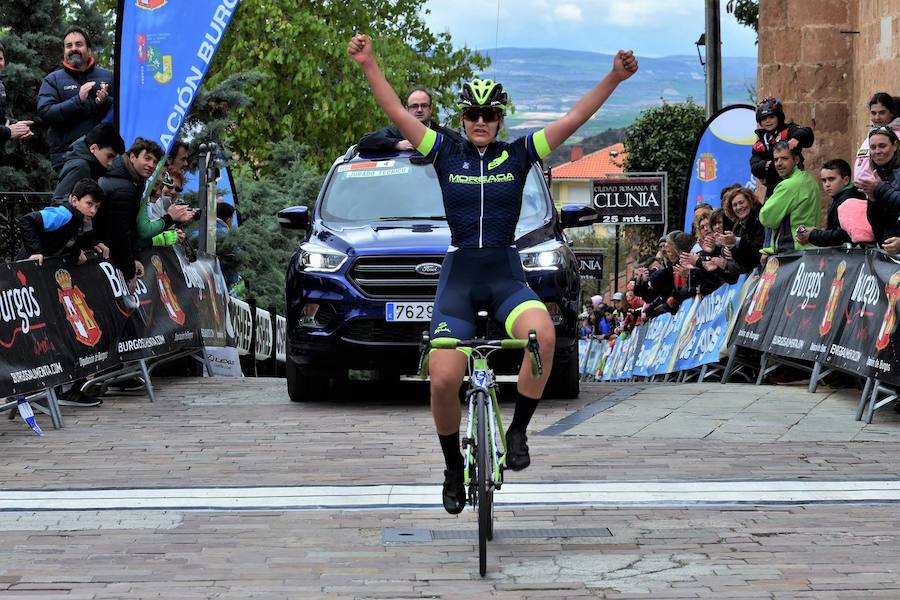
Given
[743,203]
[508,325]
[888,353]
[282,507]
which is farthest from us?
[743,203]

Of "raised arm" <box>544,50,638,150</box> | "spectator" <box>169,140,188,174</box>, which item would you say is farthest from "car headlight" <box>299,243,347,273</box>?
"raised arm" <box>544,50,638,150</box>

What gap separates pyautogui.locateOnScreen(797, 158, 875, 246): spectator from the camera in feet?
40.8

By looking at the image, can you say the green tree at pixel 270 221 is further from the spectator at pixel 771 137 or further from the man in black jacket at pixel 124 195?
the spectator at pixel 771 137

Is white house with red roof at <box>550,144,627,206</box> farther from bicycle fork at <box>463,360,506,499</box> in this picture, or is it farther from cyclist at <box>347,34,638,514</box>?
bicycle fork at <box>463,360,506,499</box>

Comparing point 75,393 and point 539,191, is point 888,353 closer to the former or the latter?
point 539,191

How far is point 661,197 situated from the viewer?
37.6 metres

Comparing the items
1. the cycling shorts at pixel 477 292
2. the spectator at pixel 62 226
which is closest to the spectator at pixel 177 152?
the spectator at pixel 62 226

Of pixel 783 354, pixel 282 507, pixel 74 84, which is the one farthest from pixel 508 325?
pixel 74 84

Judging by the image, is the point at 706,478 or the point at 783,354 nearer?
the point at 706,478

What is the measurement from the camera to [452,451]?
724 centimetres

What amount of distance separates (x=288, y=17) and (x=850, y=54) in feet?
94.6

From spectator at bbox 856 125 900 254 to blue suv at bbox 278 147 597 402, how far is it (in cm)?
235

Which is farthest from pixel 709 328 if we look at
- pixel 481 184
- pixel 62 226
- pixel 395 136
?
pixel 481 184

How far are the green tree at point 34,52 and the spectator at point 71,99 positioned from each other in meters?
7.78
